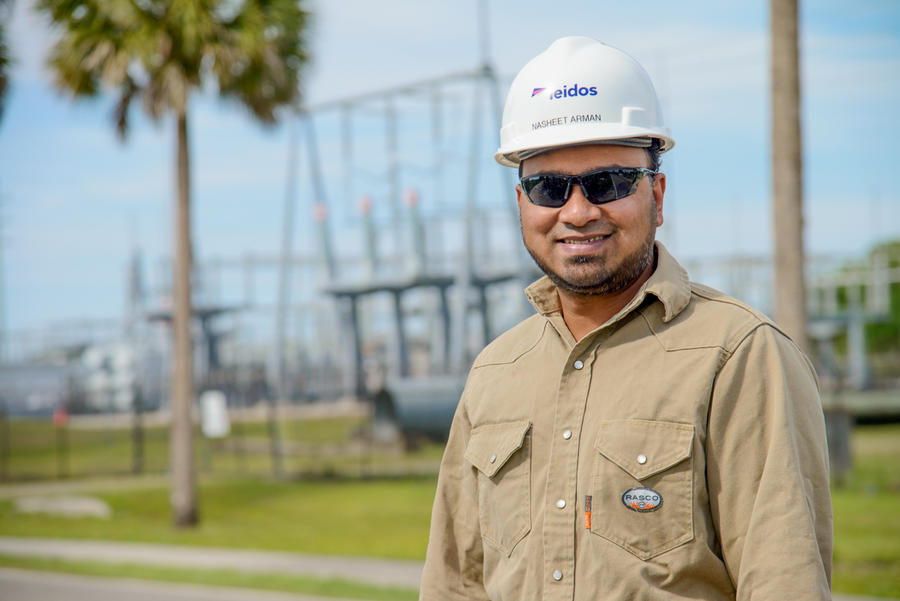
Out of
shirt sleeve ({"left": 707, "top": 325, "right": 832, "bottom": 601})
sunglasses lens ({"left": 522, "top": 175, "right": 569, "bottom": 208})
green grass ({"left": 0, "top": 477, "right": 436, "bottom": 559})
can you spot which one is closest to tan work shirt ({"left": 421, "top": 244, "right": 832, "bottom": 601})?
shirt sleeve ({"left": 707, "top": 325, "right": 832, "bottom": 601})

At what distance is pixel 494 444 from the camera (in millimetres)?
2301

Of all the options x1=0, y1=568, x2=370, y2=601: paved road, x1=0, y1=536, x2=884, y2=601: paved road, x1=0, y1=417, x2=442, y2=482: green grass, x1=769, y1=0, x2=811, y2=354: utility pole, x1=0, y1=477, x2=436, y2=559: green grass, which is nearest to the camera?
x1=769, y1=0, x2=811, y2=354: utility pole

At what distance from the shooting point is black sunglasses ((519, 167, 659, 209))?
7.24 ft

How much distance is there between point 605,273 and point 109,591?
994cm

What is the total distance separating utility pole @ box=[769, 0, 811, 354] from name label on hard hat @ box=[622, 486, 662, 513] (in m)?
7.84

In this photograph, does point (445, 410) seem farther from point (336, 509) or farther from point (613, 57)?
point (613, 57)

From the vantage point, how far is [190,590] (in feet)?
36.2

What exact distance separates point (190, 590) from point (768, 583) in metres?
10.0

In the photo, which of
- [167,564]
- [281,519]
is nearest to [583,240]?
[167,564]

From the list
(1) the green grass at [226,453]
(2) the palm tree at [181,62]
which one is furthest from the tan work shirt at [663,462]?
(1) the green grass at [226,453]

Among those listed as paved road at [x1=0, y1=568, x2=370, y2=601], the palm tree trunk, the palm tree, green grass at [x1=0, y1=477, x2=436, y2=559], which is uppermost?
the palm tree

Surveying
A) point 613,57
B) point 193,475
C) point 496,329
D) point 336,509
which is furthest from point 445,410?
point 613,57

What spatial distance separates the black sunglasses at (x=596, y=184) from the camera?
2207 mm

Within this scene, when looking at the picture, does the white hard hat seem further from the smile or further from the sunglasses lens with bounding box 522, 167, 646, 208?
the smile
